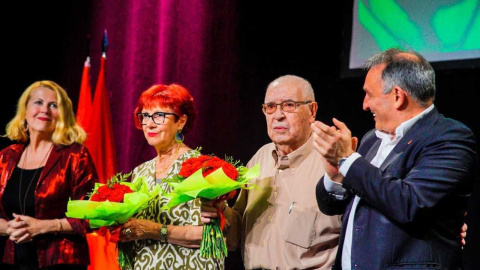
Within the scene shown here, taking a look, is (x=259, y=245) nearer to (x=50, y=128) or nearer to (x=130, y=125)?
(x=50, y=128)

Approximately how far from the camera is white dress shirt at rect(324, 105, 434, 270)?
6.73ft

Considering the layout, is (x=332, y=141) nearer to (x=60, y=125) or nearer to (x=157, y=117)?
(x=157, y=117)

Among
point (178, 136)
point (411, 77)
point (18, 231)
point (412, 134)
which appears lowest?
point (18, 231)

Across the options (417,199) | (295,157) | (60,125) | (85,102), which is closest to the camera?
(417,199)

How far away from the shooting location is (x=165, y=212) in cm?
283

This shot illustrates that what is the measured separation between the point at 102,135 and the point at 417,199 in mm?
2941

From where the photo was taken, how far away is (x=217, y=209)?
8.66ft

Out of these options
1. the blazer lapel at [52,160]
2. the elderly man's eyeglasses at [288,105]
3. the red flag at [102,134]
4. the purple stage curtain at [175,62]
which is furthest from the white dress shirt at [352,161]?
the red flag at [102,134]

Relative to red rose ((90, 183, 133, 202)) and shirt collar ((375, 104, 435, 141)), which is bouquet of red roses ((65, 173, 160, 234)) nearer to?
red rose ((90, 183, 133, 202))

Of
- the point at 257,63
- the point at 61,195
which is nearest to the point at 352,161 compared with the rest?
the point at 61,195

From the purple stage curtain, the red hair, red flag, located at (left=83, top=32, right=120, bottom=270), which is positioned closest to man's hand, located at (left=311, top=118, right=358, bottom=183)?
the red hair

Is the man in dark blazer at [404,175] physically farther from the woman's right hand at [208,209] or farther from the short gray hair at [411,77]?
the woman's right hand at [208,209]

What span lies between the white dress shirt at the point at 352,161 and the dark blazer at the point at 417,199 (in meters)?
0.03

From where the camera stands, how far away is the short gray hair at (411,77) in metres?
2.10
